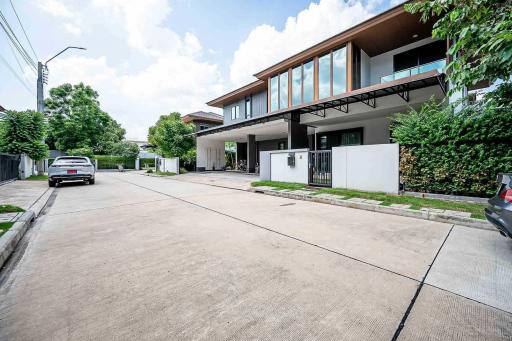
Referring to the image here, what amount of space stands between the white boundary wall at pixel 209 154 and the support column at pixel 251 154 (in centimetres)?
515

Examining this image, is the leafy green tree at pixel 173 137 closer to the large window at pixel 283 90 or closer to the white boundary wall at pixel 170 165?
the white boundary wall at pixel 170 165

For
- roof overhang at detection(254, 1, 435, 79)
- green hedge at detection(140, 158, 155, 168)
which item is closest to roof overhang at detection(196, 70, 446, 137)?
roof overhang at detection(254, 1, 435, 79)

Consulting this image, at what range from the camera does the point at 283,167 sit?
37.4 ft

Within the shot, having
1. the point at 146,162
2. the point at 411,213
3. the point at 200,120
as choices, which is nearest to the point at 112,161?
the point at 146,162

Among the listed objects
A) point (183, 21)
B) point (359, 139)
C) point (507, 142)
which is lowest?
point (507, 142)

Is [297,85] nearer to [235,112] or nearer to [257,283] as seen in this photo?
[235,112]

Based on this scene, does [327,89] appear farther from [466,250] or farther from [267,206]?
[466,250]

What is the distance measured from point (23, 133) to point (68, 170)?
219 inches

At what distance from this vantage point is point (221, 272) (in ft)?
8.41

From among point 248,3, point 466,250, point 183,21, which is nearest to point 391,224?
point 466,250

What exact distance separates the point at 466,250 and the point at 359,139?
38.9 ft

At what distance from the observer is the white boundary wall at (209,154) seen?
2227cm

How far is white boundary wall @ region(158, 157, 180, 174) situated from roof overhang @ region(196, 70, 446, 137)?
9.85 meters

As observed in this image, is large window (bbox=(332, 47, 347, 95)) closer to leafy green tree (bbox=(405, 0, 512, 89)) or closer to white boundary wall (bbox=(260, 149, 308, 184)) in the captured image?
white boundary wall (bbox=(260, 149, 308, 184))
